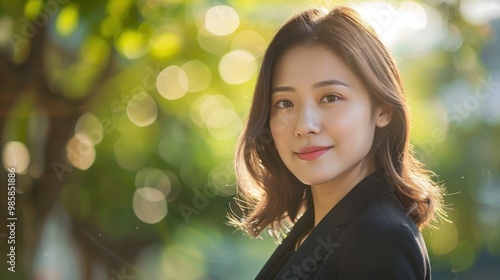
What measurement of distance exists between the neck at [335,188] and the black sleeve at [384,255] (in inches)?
8.3

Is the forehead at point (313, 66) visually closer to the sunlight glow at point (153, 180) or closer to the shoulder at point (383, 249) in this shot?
the shoulder at point (383, 249)

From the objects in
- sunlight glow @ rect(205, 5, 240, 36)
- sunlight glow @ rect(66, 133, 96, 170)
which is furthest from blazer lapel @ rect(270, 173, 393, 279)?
sunlight glow @ rect(205, 5, 240, 36)

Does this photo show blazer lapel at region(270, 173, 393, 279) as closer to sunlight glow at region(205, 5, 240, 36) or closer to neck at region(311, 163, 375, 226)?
neck at region(311, 163, 375, 226)

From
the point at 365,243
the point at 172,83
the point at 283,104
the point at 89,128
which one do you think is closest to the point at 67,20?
the point at 89,128

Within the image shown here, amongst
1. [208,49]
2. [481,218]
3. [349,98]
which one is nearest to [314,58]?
[349,98]

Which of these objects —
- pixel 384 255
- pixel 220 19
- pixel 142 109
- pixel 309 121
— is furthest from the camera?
pixel 220 19

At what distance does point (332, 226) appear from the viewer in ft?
4.17

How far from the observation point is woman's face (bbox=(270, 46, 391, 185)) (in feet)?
4.14

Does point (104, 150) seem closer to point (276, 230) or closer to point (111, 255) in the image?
point (111, 255)

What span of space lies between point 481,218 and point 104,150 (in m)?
1.43

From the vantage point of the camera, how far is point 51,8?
2.18 metres

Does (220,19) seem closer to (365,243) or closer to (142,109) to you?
(142,109)

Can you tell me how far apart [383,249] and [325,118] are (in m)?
0.28

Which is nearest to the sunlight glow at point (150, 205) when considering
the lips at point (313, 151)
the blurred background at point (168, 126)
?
the blurred background at point (168, 126)
